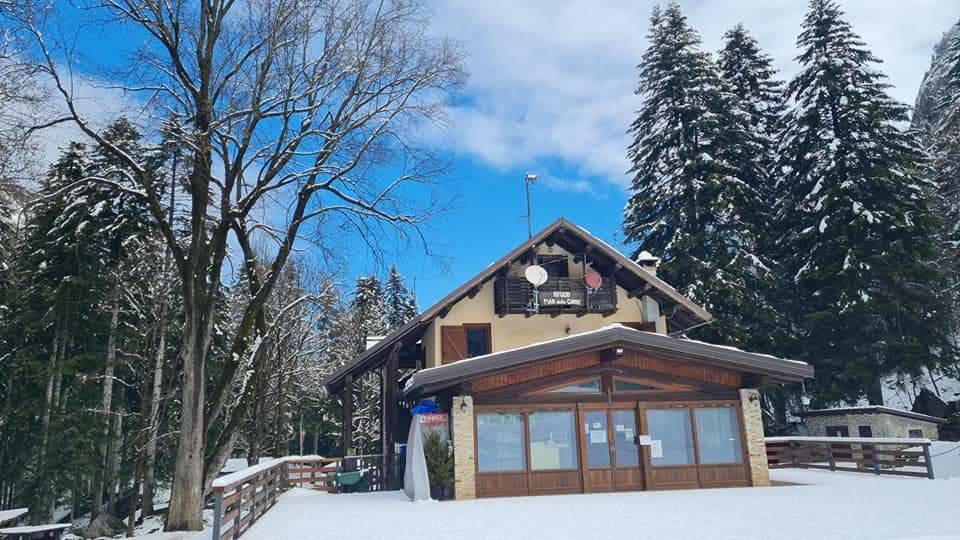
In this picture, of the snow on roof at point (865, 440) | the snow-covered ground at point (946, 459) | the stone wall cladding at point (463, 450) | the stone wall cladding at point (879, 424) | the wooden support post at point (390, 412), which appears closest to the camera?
the stone wall cladding at point (463, 450)

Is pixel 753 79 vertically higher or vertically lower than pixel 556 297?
higher

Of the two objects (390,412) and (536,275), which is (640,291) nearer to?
(536,275)

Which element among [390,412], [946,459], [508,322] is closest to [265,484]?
[390,412]

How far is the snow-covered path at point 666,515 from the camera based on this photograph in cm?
842

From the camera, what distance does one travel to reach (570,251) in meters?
19.6

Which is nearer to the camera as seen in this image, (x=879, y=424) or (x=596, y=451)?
(x=596, y=451)

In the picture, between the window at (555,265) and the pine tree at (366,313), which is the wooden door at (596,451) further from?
the pine tree at (366,313)

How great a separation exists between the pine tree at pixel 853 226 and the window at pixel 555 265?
36.7 feet

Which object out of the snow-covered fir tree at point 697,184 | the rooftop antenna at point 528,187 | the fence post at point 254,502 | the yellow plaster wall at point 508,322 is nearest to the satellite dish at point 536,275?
the yellow plaster wall at point 508,322

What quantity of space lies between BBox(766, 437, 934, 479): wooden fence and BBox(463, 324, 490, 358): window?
7.99 metres

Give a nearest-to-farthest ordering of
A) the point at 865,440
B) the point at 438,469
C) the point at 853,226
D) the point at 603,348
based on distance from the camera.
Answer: the point at 438,469 < the point at 603,348 < the point at 865,440 < the point at 853,226

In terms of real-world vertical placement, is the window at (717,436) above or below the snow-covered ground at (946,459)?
above

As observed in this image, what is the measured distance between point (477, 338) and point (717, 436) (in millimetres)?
6935

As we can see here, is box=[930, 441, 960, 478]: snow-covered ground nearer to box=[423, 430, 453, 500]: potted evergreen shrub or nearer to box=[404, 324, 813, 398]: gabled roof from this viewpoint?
box=[404, 324, 813, 398]: gabled roof
